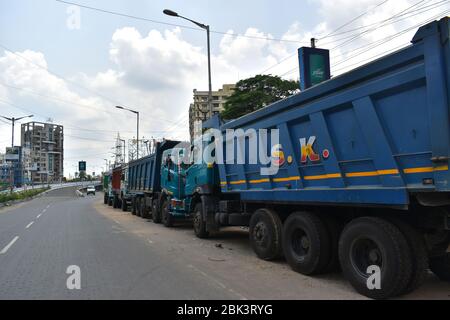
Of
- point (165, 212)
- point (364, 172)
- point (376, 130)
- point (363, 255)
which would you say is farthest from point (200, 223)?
point (376, 130)

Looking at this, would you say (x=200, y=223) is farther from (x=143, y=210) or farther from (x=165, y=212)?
(x=143, y=210)

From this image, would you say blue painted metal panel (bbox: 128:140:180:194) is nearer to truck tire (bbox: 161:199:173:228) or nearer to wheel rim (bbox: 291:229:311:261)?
truck tire (bbox: 161:199:173:228)

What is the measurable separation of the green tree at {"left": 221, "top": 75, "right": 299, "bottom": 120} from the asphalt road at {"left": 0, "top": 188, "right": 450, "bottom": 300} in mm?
23408

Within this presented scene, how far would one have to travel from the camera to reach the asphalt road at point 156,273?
239 inches

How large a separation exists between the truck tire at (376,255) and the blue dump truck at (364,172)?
0.01m

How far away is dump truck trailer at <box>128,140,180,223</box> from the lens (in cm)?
1839

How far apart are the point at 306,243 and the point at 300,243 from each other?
0.81 ft

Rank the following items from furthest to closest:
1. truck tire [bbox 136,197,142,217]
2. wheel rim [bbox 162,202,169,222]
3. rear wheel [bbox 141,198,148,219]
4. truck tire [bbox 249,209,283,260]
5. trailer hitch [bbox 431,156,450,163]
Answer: truck tire [bbox 136,197,142,217] < rear wheel [bbox 141,198,148,219] < wheel rim [bbox 162,202,169,222] < truck tire [bbox 249,209,283,260] < trailer hitch [bbox 431,156,450,163]

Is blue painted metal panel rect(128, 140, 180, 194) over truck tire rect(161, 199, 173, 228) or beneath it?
over

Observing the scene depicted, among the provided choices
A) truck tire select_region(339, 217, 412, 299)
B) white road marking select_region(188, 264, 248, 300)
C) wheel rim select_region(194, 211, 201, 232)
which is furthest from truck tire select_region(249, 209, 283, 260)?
wheel rim select_region(194, 211, 201, 232)

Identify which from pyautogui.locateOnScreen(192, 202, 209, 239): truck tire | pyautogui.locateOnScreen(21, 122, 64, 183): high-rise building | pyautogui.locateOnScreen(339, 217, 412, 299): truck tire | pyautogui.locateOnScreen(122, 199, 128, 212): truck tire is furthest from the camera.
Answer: pyautogui.locateOnScreen(21, 122, 64, 183): high-rise building

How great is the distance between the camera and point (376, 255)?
5.85 meters

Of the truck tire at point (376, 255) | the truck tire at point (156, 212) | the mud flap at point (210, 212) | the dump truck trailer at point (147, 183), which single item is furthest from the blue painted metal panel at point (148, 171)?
the truck tire at point (376, 255)

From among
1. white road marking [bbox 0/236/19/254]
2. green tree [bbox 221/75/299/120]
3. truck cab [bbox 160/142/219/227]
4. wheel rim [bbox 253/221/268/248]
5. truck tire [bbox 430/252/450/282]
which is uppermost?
green tree [bbox 221/75/299/120]
